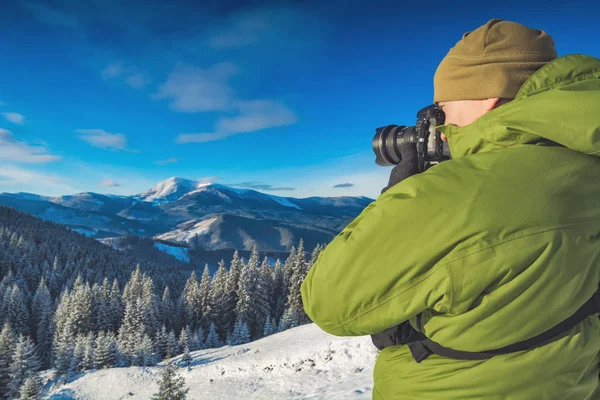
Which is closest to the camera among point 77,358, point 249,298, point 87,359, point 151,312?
point 87,359

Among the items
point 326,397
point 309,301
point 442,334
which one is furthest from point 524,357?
point 326,397

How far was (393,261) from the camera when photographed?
1.41 m

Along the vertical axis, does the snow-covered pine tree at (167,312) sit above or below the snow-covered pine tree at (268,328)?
above

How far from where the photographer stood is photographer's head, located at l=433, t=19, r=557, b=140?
5.60 feet

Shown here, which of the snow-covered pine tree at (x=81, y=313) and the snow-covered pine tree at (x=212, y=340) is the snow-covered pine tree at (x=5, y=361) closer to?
the snow-covered pine tree at (x=81, y=313)

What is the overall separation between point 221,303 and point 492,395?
45082 millimetres

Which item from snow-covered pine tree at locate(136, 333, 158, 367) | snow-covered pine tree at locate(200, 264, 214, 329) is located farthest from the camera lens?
snow-covered pine tree at locate(200, 264, 214, 329)

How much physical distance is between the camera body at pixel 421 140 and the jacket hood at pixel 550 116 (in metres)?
0.30

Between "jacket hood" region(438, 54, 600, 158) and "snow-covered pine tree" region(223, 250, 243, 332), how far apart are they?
43.5 meters

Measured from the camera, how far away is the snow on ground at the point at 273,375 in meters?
14.7

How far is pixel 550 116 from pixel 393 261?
825mm

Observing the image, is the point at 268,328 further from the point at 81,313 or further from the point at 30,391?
the point at 81,313

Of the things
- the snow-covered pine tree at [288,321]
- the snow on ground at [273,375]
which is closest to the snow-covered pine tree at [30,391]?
the snow on ground at [273,375]

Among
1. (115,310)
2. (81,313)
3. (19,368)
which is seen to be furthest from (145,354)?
(115,310)
